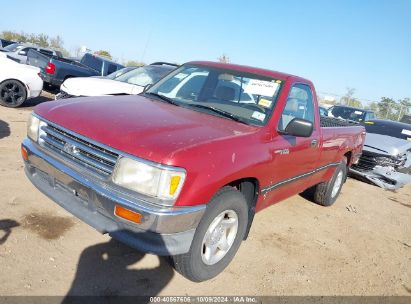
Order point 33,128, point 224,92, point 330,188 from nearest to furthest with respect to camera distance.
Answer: point 33,128
point 224,92
point 330,188

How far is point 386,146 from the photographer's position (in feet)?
26.5

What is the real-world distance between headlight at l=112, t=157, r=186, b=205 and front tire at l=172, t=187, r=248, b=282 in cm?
44

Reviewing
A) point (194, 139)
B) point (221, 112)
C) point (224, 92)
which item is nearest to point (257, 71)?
point (224, 92)

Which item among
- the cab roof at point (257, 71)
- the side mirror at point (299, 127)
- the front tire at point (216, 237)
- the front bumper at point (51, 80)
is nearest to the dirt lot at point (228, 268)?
the front tire at point (216, 237)

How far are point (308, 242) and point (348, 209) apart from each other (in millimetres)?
2066

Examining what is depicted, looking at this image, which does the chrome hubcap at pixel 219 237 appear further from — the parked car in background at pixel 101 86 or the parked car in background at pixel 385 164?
the parked car in background at pixel 385 164

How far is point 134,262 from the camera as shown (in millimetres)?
3361

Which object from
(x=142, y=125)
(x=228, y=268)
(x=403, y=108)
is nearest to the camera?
(x=142, y=125)

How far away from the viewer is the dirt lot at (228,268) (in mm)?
3021

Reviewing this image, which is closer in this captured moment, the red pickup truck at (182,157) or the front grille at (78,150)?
the red pickup truck at (182,157)

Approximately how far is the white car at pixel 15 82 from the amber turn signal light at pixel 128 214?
777cm

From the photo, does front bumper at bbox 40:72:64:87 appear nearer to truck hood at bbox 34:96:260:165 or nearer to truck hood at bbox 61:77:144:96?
truck hood at bbox 61:77:144:96

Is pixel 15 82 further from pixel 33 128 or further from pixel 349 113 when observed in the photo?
pixel 349 113

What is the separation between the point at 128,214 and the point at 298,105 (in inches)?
100
